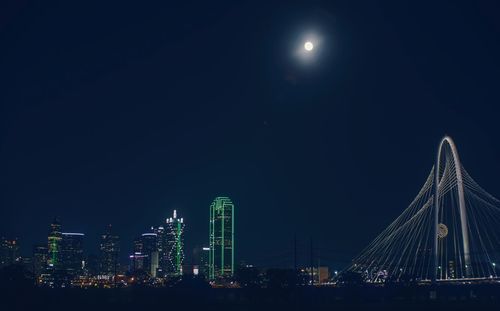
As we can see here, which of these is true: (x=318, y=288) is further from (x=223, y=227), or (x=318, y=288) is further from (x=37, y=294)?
(x=223, y=227)

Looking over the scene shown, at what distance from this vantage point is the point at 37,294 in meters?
71.9

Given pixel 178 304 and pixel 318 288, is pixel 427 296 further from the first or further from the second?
pixel 178 304

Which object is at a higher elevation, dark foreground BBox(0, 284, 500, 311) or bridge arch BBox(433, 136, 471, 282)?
bridge arch BBox(433, 136, 471, 282)

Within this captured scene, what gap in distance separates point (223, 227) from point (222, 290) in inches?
3580

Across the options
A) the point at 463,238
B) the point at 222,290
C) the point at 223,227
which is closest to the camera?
the point at 463,238

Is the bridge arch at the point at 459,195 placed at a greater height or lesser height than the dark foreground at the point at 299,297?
greater

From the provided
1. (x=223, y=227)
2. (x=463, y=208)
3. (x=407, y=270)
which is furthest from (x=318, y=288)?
(x=223, y=227)

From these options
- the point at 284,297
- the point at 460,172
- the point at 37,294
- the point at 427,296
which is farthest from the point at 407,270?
the point at 37,294

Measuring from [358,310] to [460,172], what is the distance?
1762 cm

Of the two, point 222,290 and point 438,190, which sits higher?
point 438,190

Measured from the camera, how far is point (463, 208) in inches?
2628

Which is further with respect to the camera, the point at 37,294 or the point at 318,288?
the point at 318,288

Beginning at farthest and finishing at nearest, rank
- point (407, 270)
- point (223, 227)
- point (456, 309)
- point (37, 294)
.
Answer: point (223, 227) → point (407, 270) → point (37, 294) → point (456, 309)

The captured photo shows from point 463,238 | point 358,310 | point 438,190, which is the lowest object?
point 358,310
